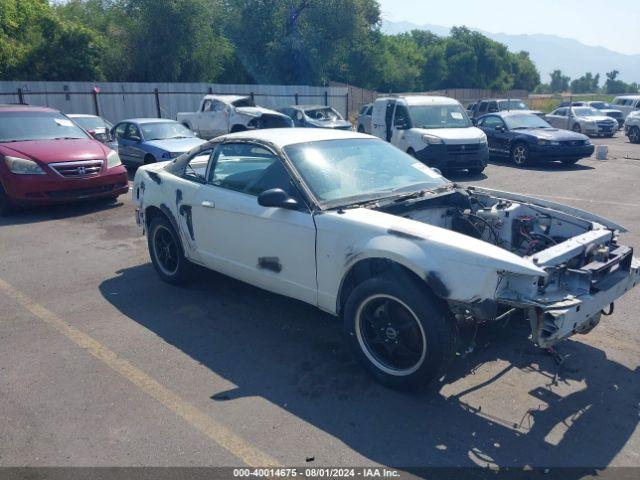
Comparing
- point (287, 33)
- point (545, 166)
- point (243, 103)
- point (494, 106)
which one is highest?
point (287, 33)

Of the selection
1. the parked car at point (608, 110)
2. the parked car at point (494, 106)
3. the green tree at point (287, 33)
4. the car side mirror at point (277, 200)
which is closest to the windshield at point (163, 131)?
the car side mirror at point (277, 200)

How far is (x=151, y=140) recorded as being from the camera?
1314 centimetres

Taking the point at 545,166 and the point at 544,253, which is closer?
the point at 544,253

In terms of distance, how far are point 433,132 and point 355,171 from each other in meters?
9.07

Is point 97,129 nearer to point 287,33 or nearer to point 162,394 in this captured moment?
point 162,394

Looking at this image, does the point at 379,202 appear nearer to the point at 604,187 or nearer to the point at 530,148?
the point at 604,187

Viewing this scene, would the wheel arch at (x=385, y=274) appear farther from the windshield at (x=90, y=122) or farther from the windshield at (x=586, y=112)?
the windshield at (x=586, y=112)

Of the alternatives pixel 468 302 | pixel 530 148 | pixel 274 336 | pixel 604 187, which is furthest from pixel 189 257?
pixel 530 148

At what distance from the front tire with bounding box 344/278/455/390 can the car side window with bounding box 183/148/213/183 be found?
2.34 metres

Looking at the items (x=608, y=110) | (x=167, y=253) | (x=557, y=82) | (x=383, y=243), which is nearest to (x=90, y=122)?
(x=167, y=253)

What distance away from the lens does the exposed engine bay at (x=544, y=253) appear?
3555 millimetres

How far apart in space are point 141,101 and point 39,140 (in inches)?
592

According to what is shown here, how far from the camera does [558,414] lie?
147 inches

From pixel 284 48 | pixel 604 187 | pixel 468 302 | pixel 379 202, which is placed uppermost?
pixel 284 48
